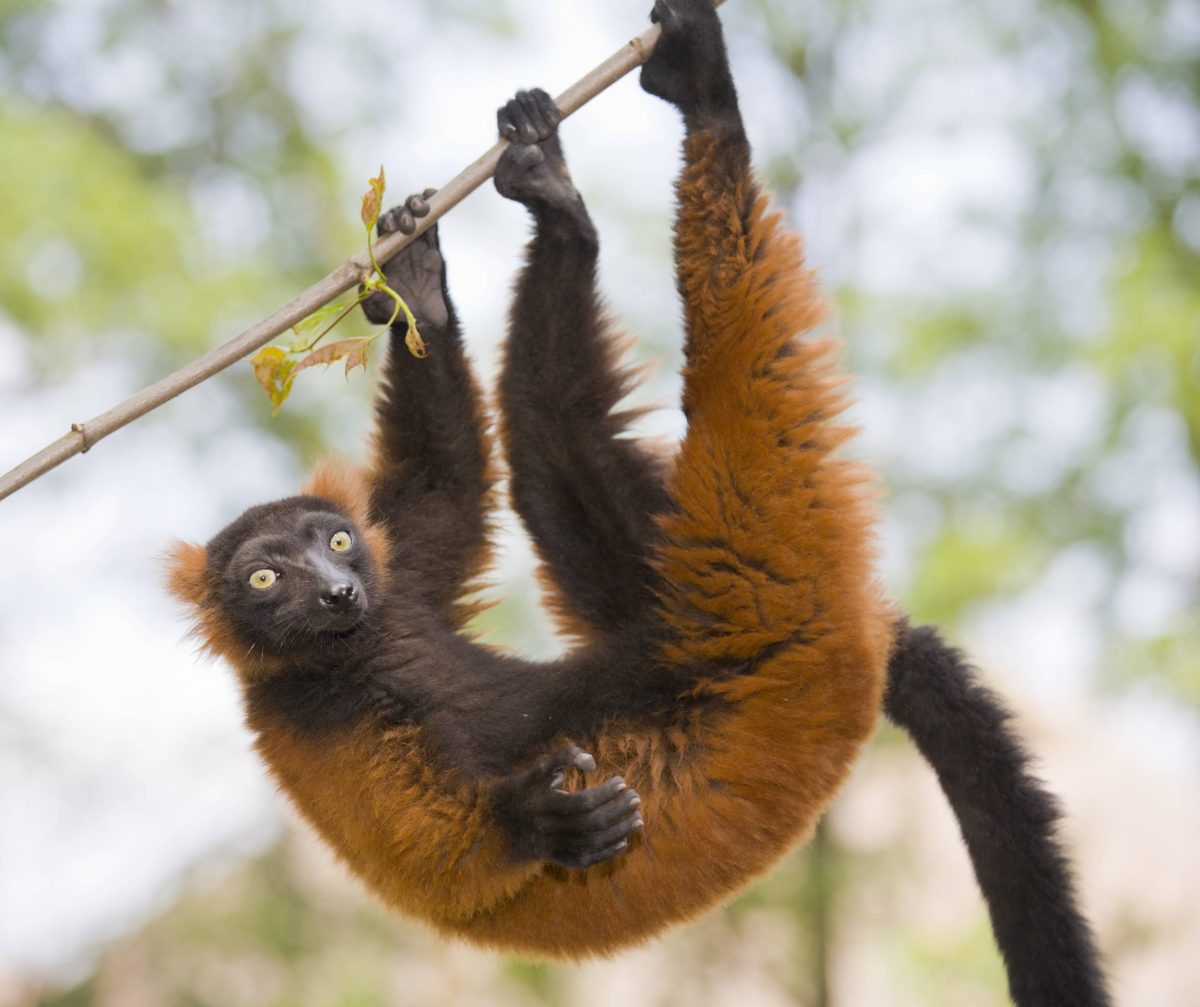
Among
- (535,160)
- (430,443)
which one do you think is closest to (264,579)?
(430,443)

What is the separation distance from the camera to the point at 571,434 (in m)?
4.25

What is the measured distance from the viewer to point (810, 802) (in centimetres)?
340

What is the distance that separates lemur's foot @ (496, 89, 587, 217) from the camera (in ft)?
12.9

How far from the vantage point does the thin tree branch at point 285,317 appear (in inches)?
118

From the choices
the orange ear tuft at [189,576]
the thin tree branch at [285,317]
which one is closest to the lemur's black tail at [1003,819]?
the thin tree branch at [285,317]

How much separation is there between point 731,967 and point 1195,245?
639 centimetres

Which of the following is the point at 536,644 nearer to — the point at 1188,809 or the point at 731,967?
the point at 731,967

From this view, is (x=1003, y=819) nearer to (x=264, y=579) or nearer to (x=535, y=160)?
(x=264, y=579)

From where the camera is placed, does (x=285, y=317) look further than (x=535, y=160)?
No

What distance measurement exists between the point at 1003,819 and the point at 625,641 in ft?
4.17

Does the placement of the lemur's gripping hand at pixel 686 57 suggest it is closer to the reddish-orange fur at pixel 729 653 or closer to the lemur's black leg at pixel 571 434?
the reddish-orange fur at pixel 729 653

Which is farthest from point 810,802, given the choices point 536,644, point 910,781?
point 910,781

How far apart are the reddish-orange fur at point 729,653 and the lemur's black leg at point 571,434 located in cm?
57

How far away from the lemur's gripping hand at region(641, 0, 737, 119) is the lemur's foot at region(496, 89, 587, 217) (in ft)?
1.14
